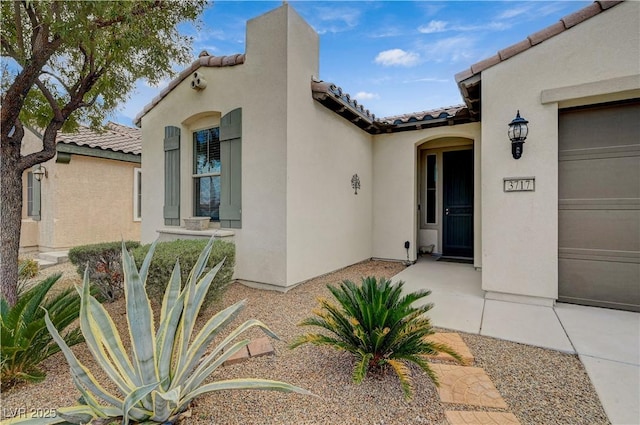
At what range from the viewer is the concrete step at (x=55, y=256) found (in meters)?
7.85

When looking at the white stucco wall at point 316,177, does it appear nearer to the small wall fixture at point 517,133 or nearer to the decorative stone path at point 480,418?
the small wall fixture at point 517,133

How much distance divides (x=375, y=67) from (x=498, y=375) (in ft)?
25.5

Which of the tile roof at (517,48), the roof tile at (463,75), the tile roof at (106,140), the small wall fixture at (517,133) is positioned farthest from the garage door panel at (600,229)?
the tile roof at (106,140)

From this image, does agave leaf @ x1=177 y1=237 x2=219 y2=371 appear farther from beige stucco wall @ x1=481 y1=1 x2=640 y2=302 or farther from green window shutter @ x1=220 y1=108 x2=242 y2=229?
beige stucco wall @ x1=481 y1=1 x2=640 y2=302

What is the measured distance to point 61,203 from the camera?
8.39 m

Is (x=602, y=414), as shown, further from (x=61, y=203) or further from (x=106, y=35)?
(x=61, y=203)

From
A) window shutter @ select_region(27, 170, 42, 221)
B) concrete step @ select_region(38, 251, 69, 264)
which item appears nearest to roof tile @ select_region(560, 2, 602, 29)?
concrete step @ select_region(38, 251, 69, 264)

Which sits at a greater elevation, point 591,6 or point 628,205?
point 591,6

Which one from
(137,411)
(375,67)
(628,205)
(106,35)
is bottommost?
(137,411)

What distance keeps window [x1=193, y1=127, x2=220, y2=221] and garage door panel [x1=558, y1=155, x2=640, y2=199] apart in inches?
241

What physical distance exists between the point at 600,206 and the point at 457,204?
3.77m

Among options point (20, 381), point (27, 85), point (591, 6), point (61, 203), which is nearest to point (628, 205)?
point (591, 6)

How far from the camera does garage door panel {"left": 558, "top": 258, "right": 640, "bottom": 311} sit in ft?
13.0

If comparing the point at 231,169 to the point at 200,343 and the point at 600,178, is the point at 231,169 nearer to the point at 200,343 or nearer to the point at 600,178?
the point at 200,343
